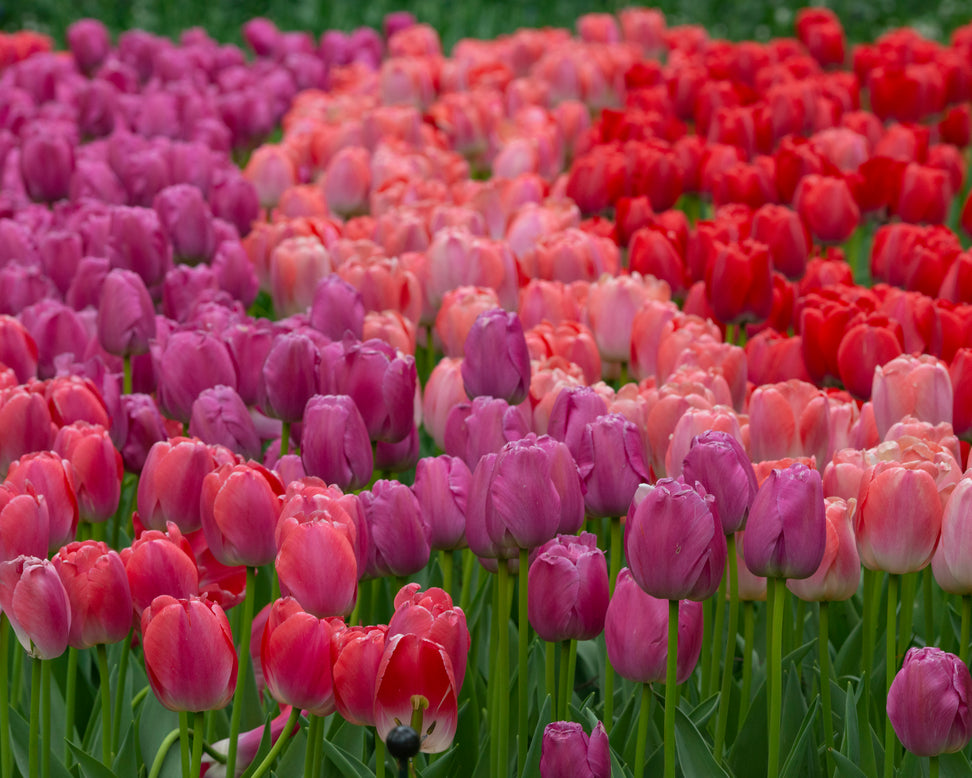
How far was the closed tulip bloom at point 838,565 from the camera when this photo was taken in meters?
1.78

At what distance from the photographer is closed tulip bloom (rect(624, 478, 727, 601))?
1.50 metres

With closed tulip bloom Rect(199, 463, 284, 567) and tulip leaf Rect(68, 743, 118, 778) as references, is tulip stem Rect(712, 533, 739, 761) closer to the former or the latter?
closed tulip bloom Rect(199, 463, 284, 567)

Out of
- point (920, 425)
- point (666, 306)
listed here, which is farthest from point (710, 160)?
point (920, 425)

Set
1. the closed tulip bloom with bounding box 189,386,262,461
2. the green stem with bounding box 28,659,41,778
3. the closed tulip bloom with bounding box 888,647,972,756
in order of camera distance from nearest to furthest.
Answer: the closed tulip bloom with bounding box 888,647,972,756, the green stem with bounding box 28,659,41,778, the closed tulip bloom with bounding box 189,386,262,461

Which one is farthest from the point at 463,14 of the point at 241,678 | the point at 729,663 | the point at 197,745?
the point at 197,745

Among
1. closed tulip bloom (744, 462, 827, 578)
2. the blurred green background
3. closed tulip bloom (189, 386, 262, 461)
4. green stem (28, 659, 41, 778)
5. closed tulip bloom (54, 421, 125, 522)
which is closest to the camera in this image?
closed tulip bloom (744, 462, 827, 578)

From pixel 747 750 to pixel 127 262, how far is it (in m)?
1.97

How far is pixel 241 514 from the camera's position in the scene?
1.69m

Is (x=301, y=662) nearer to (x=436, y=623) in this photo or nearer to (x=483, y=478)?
(x=436, y=623)

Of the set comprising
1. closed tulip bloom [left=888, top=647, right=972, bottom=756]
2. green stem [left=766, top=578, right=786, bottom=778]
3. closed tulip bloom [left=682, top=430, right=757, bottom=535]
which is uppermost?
closed tulip bloom [left=682, top=430, right=757, bottom=535]

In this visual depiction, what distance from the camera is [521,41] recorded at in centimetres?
707

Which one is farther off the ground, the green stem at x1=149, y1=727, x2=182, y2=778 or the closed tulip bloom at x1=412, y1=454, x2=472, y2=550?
the closed tulip bloom at x1=412, y1=454, x2=472, y2=550

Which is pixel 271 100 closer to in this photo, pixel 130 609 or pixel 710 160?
pixel 710 160

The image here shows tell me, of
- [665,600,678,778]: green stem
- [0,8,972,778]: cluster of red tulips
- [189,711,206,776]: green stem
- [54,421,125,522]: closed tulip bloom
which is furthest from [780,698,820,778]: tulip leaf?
[54,421,125,522]: closed tulip bloom
